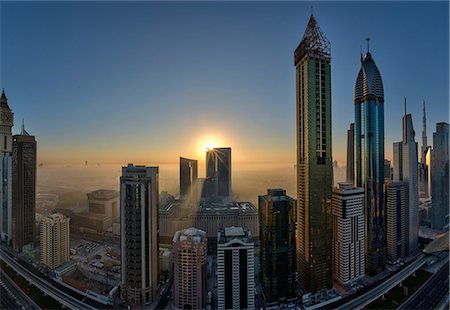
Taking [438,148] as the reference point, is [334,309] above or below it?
below

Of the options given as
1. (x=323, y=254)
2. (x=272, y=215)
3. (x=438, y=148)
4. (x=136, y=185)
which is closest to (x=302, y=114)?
(x=272, y=215)

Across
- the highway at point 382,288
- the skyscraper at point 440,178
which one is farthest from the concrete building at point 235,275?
the skyscraper at point 440,178

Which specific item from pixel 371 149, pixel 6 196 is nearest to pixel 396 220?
pixel 371 149

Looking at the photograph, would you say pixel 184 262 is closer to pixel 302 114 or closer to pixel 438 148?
pixel 302 114

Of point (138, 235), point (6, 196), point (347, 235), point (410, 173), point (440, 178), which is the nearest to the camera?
point (138, 235)

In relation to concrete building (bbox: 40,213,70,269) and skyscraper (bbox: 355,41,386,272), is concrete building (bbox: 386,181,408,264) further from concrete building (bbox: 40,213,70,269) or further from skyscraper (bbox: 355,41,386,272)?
concrete building (bbox: 40,213,70,269)

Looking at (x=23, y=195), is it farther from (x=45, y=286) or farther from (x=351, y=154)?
(x=351, y=154)
